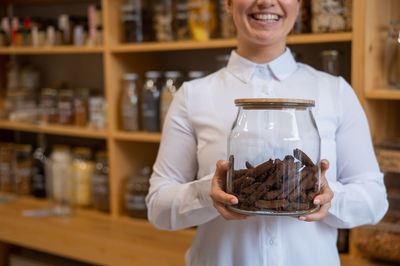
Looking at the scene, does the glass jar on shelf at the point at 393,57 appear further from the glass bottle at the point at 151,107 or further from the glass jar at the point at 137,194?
the glass jar at the point at 137,194

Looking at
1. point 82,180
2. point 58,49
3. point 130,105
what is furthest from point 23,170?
point 130,105

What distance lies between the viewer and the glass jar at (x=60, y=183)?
2.16 meters

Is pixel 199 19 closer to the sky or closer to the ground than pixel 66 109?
closer to the sky

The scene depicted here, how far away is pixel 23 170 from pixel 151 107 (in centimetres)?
88

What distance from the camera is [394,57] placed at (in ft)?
4.67

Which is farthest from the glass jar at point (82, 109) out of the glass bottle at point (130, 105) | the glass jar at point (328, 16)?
the glass jar at point (328, 16)

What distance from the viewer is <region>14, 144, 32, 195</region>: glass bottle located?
238 centimetres

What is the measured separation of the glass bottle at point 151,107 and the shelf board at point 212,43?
0.41 feet

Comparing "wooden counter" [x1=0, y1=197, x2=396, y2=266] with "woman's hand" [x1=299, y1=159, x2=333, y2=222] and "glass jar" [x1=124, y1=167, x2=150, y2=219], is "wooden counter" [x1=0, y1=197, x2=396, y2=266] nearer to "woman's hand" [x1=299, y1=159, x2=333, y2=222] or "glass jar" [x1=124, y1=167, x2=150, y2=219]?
"glass jar" [x1=124, y1=167, x2=150, y2=219]

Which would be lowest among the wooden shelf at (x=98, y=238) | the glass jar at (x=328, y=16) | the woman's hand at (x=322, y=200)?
the wooden shelf at (x=98, y=238)

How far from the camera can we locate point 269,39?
969 mm

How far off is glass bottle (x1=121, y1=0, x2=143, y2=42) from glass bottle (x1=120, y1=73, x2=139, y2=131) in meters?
0.15

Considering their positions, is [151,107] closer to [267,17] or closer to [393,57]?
[393,57]

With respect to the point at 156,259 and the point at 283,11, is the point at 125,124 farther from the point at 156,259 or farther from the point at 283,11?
the point at 283,11
